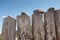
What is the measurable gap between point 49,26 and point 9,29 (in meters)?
1.14

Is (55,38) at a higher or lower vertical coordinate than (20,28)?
lower

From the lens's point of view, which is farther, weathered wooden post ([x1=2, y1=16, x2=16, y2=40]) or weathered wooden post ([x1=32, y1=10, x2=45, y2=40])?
weathered wooden post ([x1=2, y1=16, x2=16, y2=40])

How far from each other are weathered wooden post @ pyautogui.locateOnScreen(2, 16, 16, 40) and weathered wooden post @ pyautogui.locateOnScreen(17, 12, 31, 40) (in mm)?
227

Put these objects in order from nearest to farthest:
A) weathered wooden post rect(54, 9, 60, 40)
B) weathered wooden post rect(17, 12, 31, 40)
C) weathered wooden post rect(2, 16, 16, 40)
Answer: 1. weathered wooden post rect(54, 9, 60, 40)
2. weathered wooden post rect(17, 12, 31, 40)
3. weathered wooden post rect(2, 16, 16, 40)

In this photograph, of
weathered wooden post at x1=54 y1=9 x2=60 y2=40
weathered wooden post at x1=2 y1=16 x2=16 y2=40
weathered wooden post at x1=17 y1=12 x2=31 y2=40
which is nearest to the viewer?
weathered wooden post at x1=54 y1=9 x2=60 y2=40

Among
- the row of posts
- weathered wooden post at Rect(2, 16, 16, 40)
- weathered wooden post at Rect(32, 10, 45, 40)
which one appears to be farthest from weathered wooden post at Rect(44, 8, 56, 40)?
weathered wooden post at Rect(2, 16, 16, 40)

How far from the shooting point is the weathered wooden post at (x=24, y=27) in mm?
3777

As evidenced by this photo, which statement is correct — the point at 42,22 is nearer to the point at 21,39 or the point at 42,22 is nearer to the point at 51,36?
the point at 51,36

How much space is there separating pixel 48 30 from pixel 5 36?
1.24 meters

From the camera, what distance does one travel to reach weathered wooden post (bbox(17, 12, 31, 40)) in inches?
149

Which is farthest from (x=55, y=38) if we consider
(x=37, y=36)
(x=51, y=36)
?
(x=37, y=36)

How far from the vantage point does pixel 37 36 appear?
145 inches

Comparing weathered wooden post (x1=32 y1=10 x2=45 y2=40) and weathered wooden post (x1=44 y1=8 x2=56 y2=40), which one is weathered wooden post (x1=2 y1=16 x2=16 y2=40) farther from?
weathered wooden post (x1=44 y1=8 x2=56 y2=40)

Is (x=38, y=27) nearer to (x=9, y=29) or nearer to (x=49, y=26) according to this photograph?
(x=49, y=26)
